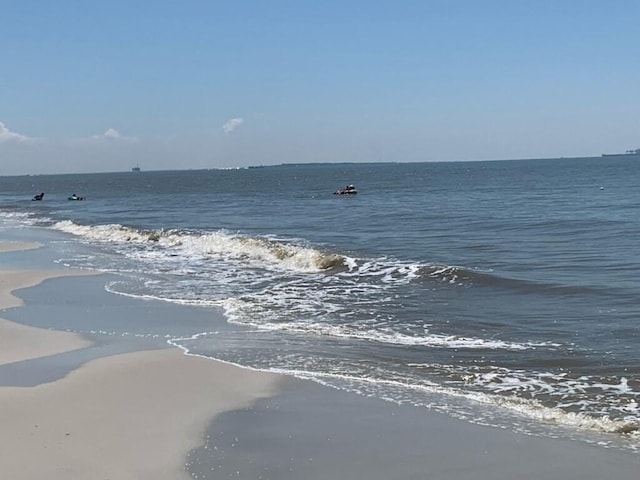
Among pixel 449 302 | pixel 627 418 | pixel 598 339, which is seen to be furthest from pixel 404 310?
pixel 627 418

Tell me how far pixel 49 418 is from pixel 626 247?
21.0 meters

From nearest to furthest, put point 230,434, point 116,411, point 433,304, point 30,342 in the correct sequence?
point 230,434 → point 116,411 → point 30,342 → point 433,304

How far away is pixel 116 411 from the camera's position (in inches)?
372

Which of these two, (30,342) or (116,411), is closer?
(116,411)

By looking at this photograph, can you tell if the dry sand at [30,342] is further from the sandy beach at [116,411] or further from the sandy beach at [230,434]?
the sandy beach at [230,434]

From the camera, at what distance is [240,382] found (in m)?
10.9

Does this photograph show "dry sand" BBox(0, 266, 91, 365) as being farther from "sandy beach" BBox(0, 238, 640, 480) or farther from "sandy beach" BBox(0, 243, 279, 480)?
"sandy beach" BBox(0, 238, 640, 480)

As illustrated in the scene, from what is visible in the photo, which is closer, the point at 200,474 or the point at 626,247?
the point at 200,474

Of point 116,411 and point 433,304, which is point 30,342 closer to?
point 116,411

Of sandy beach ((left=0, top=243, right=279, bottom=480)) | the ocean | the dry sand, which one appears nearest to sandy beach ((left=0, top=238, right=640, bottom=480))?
sandy beach ((left=0, top=243, right=279, bottom=480))

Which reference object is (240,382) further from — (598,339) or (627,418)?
(598,339)

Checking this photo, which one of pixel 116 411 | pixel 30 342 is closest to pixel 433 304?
pixel 30 342

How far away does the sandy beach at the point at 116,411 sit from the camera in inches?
301

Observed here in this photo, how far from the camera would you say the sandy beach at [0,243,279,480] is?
301 inches
